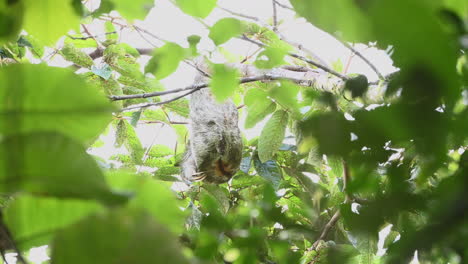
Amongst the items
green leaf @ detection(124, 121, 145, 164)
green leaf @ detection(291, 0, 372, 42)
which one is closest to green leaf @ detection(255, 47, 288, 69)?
green leaf @ detection(291, 0, 372, 42)

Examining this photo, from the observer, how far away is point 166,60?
0.51 meters

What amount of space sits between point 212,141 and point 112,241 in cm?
164

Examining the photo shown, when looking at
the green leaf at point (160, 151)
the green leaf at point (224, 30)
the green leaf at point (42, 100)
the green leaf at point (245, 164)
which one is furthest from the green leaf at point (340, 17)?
the green leaf at point (160, 151)

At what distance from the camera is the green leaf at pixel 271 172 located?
72.3 inches

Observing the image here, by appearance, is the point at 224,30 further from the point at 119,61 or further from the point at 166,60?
the point at 119,61

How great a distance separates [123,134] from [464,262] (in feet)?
6.11

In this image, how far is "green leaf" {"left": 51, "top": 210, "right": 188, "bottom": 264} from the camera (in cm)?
22

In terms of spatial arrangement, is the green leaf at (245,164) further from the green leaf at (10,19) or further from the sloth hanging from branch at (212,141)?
the green leaf at (10,19)

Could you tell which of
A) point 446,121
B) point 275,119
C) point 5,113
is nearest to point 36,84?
point 5,113

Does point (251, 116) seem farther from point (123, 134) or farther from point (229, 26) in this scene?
point (229, 26)

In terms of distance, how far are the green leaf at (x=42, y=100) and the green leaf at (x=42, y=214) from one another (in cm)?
4

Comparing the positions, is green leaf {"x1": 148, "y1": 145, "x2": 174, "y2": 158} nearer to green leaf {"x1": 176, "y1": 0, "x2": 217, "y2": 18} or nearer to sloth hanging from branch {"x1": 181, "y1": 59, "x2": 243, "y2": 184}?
sloth hanging from branch {"x1": 181, "y1": 59, "x2": 243, "y2": 184}

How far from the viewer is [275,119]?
1.57 m

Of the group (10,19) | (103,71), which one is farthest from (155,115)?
(10,19)
